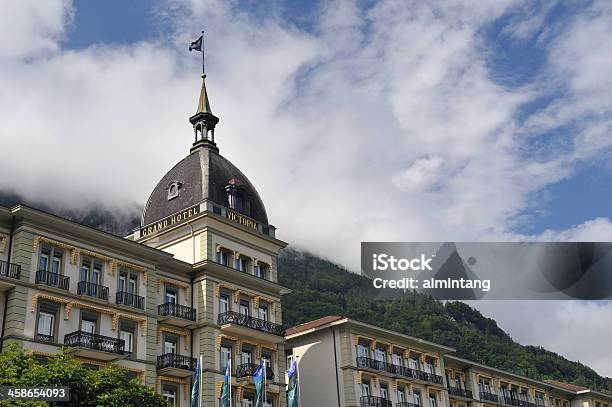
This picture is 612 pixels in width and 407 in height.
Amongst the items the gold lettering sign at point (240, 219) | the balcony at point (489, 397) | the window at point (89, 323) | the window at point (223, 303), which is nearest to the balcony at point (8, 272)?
the window at point (89, 323)

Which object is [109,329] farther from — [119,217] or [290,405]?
[119,217]

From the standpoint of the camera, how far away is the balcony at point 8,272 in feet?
124

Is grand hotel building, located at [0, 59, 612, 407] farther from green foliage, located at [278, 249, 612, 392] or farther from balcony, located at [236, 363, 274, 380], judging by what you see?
green foliage, located at [278, 249, 612, 392]

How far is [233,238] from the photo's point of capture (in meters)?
51.0

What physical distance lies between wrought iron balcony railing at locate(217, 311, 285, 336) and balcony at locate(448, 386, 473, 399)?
2329 centimetres

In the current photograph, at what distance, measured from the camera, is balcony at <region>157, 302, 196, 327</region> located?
45.6 meters

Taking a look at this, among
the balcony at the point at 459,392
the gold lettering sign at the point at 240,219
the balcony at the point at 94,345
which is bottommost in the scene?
the balcony at the point at 94,345

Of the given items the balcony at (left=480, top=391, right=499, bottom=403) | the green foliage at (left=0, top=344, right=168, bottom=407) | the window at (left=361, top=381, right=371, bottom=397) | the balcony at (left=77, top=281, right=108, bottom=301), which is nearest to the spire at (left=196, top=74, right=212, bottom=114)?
the balcony at (left=77, top=281, right=108, bottom=301)

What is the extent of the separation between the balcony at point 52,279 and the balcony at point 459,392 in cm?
3929

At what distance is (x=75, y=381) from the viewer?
31.2m

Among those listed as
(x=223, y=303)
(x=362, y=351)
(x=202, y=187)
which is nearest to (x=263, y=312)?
(x=223, y=303)

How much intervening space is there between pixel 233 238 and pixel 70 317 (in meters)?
13.6

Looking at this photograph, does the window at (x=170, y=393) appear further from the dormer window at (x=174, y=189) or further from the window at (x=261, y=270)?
the dormer window at (x=174, y=189)

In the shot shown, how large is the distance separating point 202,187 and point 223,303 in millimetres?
7895
